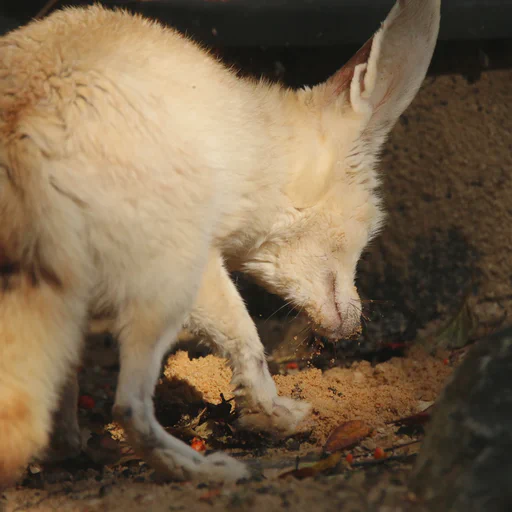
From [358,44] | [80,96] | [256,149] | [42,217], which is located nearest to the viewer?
[42,217]

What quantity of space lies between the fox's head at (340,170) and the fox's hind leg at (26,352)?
1315mm

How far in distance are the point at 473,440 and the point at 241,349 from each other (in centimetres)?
152

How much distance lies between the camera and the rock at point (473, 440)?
192 centimetres

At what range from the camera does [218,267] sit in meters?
3.40

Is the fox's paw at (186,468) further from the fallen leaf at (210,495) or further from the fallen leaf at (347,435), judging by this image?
the fallen leaf at (347,435)

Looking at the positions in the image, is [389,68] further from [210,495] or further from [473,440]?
[210,495]

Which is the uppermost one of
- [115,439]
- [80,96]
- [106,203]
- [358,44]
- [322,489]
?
[358,44]

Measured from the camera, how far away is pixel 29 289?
2578mm

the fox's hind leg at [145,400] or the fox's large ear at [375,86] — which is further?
the fox's large ear at [375,86]

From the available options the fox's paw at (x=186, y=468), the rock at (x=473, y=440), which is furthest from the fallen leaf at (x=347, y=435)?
the rock at (x=473, y=440)

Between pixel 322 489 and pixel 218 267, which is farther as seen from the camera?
pixel 218 267

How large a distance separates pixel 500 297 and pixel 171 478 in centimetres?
275

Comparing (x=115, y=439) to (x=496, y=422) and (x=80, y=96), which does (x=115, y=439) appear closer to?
(x=80, y=96)

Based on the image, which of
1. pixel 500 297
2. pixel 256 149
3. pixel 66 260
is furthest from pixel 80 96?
pixel 500 297
